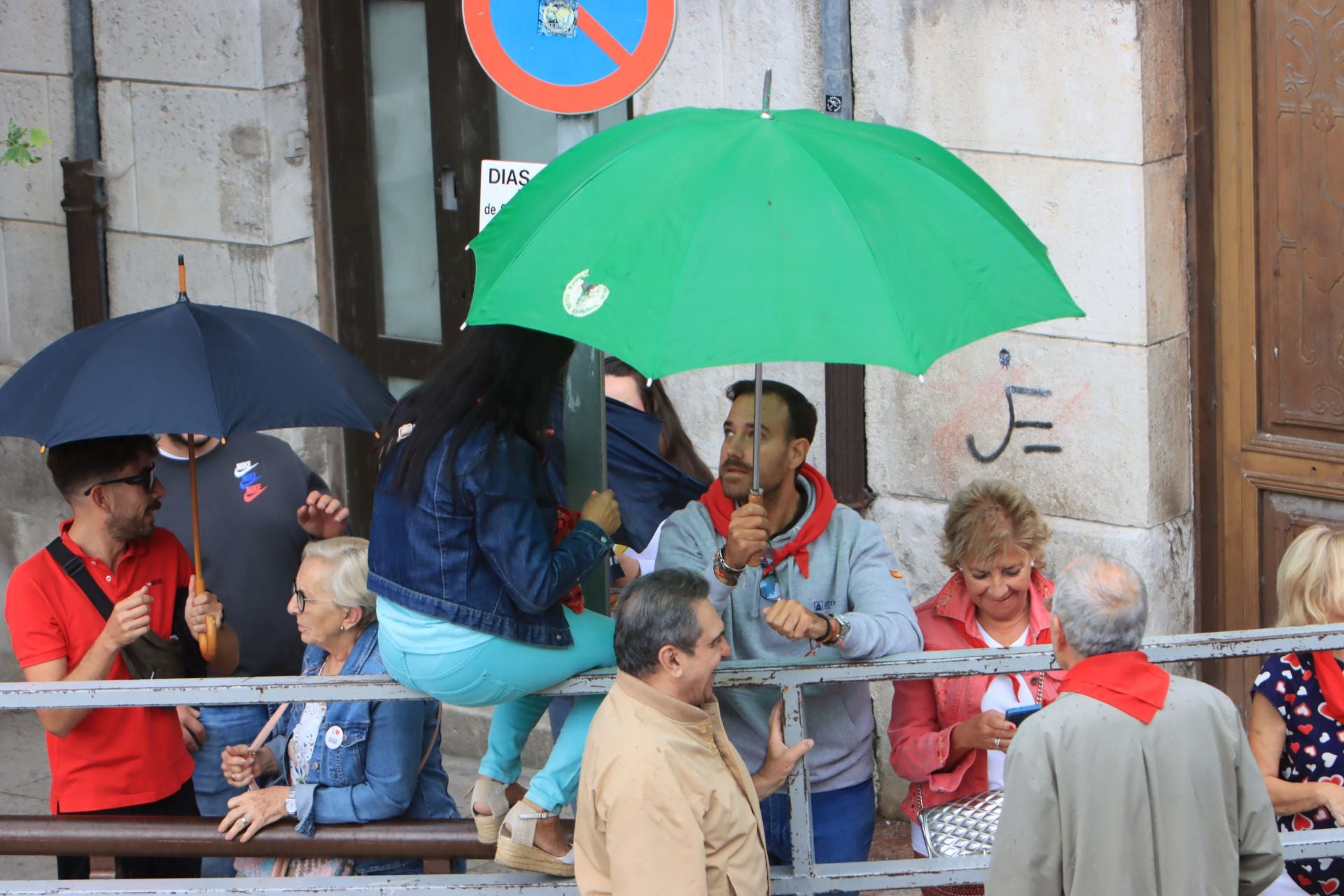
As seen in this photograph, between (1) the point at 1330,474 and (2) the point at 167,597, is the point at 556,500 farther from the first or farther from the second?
(1) the point at 1330,474

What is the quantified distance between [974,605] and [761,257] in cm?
160

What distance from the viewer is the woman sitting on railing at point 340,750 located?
4.01 metres

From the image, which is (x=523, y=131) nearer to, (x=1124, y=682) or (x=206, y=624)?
(x=206, y=624)

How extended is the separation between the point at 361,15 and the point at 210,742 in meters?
3.73

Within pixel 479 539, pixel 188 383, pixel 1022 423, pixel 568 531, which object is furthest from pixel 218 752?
pixel 1022 423

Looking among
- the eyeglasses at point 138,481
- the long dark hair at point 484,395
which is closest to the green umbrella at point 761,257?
the long dark hair at point 484,395

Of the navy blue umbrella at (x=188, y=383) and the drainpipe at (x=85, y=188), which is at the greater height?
the drainpipe at (x=85, y=188)

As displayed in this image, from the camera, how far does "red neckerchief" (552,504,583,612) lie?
12.2ft

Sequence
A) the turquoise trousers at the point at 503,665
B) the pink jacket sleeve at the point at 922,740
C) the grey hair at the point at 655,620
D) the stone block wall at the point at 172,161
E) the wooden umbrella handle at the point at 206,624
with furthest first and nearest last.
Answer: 1. the stone block wall at the point at 172,161
2. the wooden umbrella handle at the point at 206,624
3. the pink jacket sleeve at the point at 922,740
4. the turquoise trousers at the point at 503,665
5. the grey hair at the point at 655,620

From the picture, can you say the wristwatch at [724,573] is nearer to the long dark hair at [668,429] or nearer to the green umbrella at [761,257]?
the green umbrella at [761,257]

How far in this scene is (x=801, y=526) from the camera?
4.00 m

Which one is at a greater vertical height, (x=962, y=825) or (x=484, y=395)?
(x=484, y=395)

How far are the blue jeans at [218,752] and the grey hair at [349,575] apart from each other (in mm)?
608

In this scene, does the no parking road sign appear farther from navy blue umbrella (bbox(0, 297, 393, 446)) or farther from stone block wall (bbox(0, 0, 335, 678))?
stone block wall (bbox(0, 0, 335, 678))
